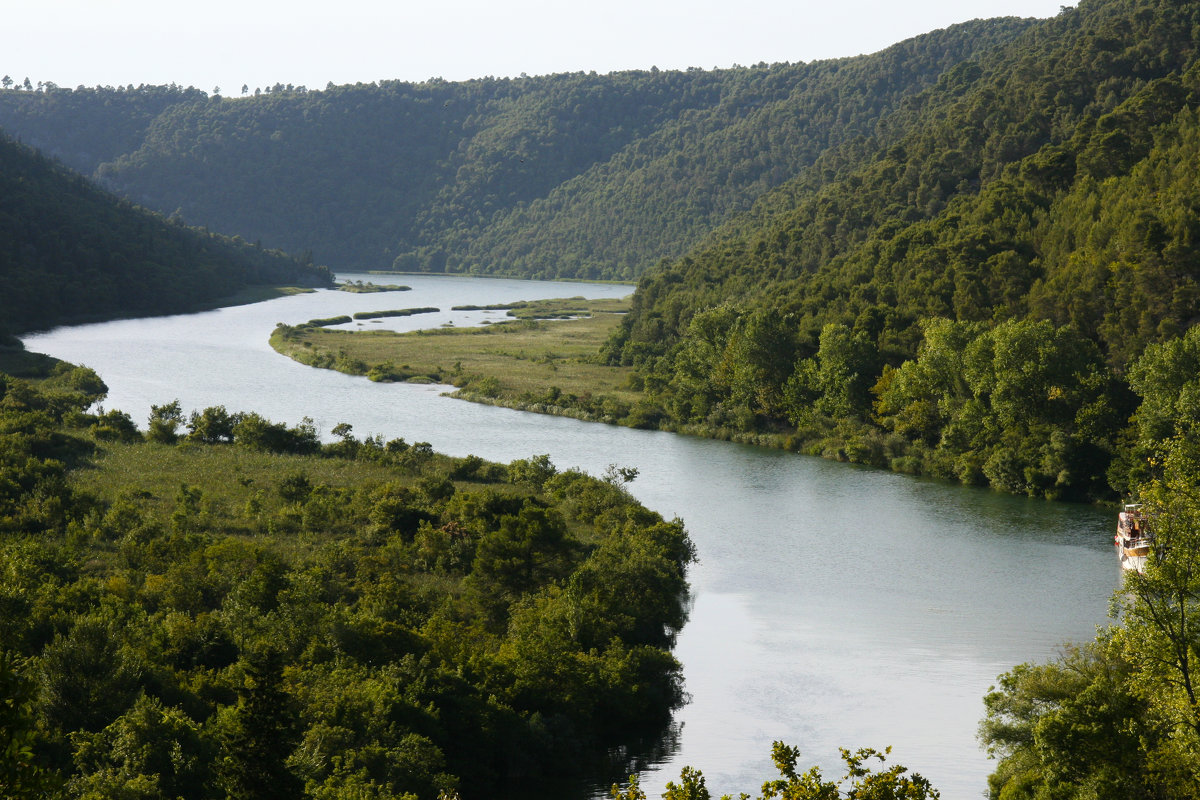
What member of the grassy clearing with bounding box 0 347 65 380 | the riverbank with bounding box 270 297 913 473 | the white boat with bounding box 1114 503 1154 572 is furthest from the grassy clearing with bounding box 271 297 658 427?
the white boat with bounding box 1114 503 1154 572

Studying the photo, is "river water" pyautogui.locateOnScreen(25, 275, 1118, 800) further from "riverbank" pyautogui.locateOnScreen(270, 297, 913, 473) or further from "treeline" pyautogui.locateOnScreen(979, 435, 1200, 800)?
"treeline" pyautogui.locateOnScreen(979, 435, 1200, 800)

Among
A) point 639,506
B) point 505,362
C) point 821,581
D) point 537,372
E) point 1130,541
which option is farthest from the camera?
point 505,362

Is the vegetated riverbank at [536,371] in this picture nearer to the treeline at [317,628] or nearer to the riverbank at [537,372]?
the riverbank at [537,372]

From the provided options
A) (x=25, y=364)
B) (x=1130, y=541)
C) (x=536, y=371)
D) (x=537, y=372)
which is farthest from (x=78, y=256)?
(x=1130, y=541)

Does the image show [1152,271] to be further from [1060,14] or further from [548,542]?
[1060,14]

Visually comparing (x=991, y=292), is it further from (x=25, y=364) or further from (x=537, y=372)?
(x=25, y=364)

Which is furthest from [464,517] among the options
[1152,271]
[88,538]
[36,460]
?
[1152,271]
